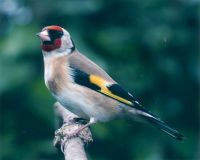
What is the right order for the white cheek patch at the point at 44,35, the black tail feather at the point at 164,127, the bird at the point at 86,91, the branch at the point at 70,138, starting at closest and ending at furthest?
the branch at the point at 70,138, the black tail feather at the point at 164,127, the bird at the point at 86,91, the white cheek patch at the point at 44,35

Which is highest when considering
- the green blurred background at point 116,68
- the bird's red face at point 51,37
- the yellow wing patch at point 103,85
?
the bird's red face at point 51,37

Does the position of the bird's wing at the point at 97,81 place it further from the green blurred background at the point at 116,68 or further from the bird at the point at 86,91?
the green blurred background at the point at 116,68

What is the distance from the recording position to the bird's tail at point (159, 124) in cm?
438

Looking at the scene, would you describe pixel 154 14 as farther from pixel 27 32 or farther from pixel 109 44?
pixel 27 32

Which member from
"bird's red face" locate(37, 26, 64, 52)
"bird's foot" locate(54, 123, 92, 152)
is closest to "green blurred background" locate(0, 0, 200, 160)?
"bird's red face" locate(37, 26, 64, 52)

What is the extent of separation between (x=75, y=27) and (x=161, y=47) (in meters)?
0.50

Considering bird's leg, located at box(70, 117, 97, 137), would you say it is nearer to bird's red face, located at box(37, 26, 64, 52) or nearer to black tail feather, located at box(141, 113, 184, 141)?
black tail feather, located at box(141, 113, 184, 141)

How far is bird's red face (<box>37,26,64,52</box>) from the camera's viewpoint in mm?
4621

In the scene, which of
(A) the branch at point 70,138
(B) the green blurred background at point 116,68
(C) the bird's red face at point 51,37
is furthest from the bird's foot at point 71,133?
(B) the green blurred background at point 116,68

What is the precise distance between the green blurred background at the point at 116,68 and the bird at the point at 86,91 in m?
0.38

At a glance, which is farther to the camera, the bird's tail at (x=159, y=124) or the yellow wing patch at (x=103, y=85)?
the yellow wing patch at (x=103, y=85)

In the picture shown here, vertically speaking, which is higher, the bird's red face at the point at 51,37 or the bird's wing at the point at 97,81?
the bird's red face at the point at 51,37

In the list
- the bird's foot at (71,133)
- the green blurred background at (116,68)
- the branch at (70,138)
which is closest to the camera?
the branch at (70,138)

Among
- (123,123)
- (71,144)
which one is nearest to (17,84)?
(123,123)
